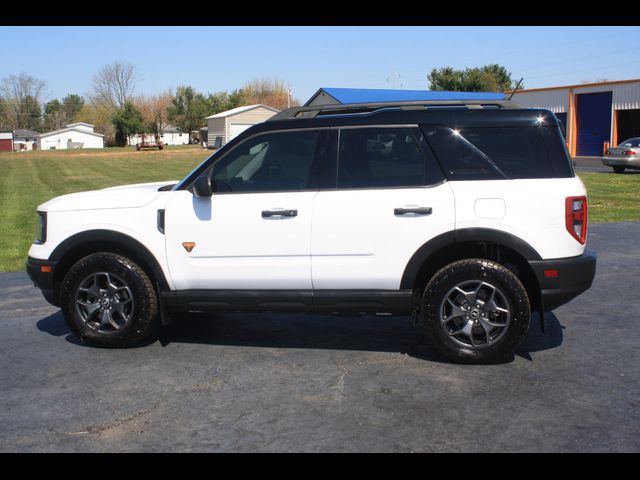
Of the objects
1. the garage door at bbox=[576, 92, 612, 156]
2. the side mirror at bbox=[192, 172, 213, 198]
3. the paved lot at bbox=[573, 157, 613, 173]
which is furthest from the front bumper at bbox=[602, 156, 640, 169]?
the side mirror at bbox=[192, 172, 213, 198]

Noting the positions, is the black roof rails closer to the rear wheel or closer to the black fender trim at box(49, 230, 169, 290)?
the black fender trim at box(49, 230, 169, 290)

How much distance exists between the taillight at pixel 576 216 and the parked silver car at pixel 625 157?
77.4ft

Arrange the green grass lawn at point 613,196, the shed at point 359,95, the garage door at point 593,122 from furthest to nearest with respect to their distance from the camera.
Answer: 1. the garage door at point 593,122
2. the shed at point 359,95
3. the green grass lawn at point 613,196

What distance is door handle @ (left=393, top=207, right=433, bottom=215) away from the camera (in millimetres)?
5312

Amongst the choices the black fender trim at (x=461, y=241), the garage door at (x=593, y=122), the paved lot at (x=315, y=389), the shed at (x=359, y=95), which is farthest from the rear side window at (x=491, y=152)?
the garage door at (x=593, y=122)

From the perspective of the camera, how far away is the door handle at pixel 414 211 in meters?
5.31

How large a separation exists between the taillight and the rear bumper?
A: 18cm

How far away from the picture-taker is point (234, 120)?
2763 inches

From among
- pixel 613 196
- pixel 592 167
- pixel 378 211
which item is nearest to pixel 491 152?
pixel 378 211

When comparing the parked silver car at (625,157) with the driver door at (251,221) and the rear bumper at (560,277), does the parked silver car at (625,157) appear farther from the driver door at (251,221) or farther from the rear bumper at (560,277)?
the driver door at (251,221)

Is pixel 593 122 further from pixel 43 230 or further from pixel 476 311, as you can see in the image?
pixel 43 230

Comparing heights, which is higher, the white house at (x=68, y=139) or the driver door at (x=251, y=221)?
the white house at (x=68, y=139)

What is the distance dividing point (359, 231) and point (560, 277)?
1523 millimetres
